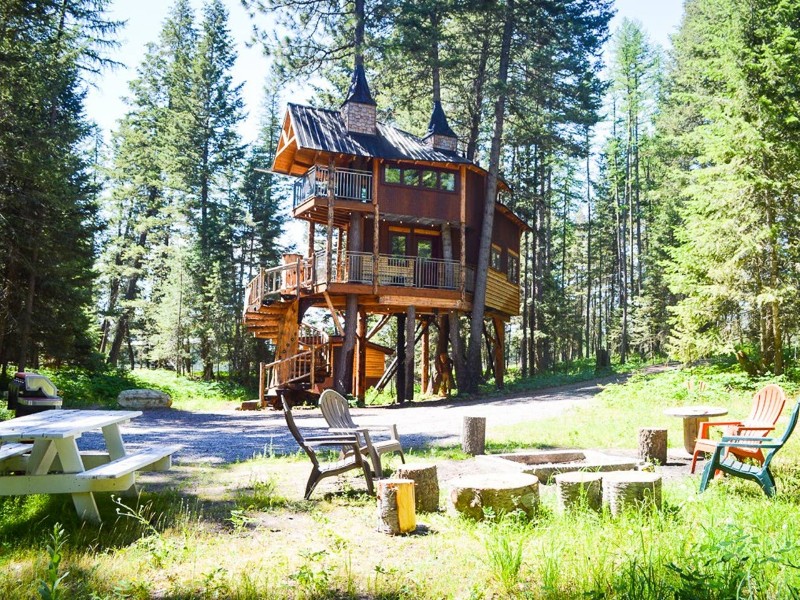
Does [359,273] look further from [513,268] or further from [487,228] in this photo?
[513,268]

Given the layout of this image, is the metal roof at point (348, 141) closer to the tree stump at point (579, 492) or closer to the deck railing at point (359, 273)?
the deck railing at point (359, 273)

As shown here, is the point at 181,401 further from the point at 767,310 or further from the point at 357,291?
the point at 767,310

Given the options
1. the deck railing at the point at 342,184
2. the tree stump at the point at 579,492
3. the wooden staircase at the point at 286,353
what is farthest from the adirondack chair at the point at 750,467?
the deck railing at the point at 342,184

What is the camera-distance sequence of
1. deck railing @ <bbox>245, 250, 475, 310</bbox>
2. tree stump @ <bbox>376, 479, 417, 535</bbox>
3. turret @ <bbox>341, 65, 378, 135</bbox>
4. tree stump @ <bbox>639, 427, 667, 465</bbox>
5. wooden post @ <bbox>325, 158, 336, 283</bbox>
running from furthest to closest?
1. turret @ <bbox>341, 65, 378, 135</bbox>
2. deck railing @ <bbox>245, 250, 475, 310</bbox>
3. wooden post @ <bbox>325, 158, 336, 283</bbox>
4. tree stump @ <bbox>639, 427, 667, 465</bbox>
5. tree stump @ <bbox>376, 479, 417, 535</bbox>

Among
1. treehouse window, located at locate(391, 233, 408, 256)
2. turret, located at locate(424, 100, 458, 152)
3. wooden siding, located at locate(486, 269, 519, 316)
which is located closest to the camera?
turret, located at locate(424, 100, 458, 152)

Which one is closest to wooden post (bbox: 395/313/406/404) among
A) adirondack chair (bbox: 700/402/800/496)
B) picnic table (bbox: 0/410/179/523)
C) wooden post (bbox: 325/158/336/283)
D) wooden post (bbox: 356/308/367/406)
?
wooden post (bbox: 356/308/367/406)

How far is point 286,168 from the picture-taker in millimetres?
23641

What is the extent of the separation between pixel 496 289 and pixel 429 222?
394 centimetres

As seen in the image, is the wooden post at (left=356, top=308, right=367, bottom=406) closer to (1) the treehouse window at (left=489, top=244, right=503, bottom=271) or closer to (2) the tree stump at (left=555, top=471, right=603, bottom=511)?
(1) the treehouse window at (left=489, top=244, right=503, bottom=271)

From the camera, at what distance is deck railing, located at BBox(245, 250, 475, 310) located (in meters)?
19.6

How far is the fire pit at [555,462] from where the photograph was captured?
22.3ft

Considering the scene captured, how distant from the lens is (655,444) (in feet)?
25.6

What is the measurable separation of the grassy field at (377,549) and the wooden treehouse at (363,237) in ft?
42.4

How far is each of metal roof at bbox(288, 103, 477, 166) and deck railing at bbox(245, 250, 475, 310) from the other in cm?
332
